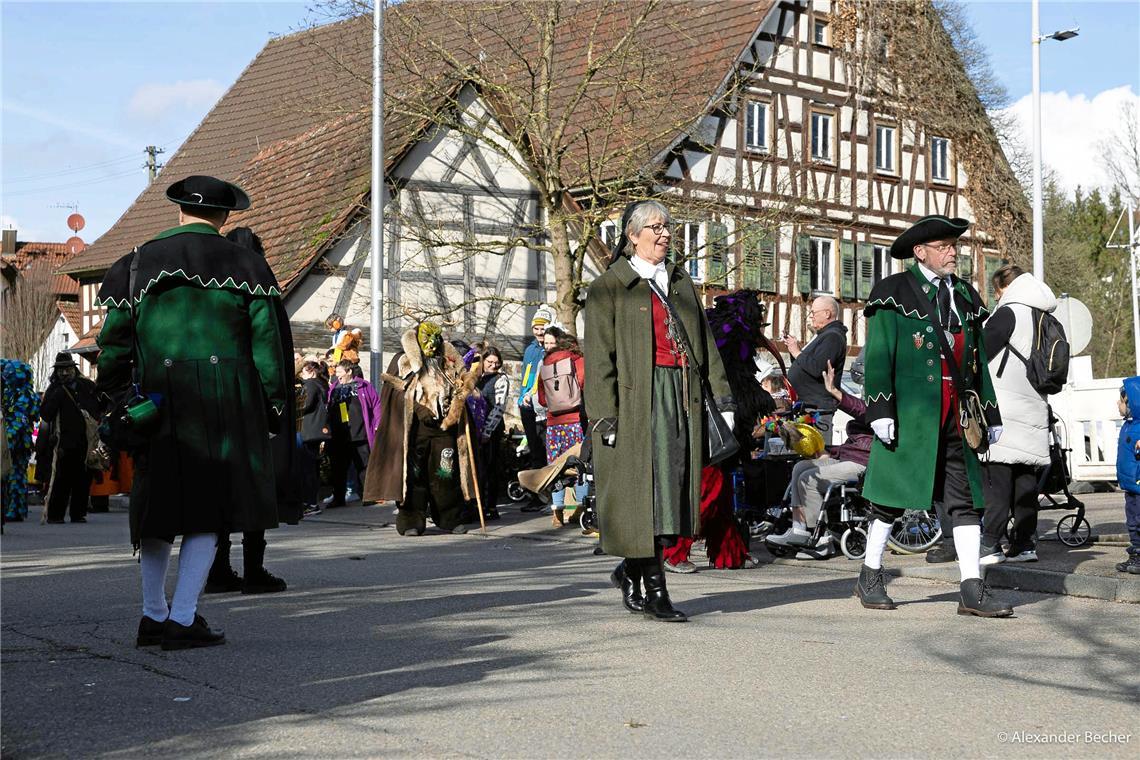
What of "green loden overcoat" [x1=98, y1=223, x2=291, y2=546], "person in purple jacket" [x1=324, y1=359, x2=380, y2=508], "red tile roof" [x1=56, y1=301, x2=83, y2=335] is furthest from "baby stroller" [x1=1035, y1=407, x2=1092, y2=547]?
"red tile roof" [x1=56, y1=301, x2=83, y2=335]

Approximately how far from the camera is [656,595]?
26.6 ft

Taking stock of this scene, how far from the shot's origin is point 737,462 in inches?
455

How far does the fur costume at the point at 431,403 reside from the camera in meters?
15.3

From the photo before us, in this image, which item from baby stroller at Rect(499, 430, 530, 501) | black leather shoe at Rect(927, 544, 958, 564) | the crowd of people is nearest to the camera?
the crowd of people

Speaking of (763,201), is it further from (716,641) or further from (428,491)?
(716,641)

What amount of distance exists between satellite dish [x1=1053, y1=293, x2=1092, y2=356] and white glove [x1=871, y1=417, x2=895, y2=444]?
39.2 ft

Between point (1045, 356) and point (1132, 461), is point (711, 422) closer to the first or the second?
point (1045, 356)

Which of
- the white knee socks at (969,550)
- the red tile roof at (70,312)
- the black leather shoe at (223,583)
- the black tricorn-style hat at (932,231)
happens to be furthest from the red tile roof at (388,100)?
the red tile roof at (70,312)

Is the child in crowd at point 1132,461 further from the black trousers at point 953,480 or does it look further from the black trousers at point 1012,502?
the black trousers at point 953,480

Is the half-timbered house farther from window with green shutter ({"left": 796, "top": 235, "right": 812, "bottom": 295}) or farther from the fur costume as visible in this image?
the fur costume

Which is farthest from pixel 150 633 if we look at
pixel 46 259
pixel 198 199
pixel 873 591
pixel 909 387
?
pixel 46 259

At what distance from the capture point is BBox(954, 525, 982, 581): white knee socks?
8.45 m

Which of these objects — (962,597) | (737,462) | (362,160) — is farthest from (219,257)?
(362,160)

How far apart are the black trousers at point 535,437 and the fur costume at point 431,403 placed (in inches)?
96.8
